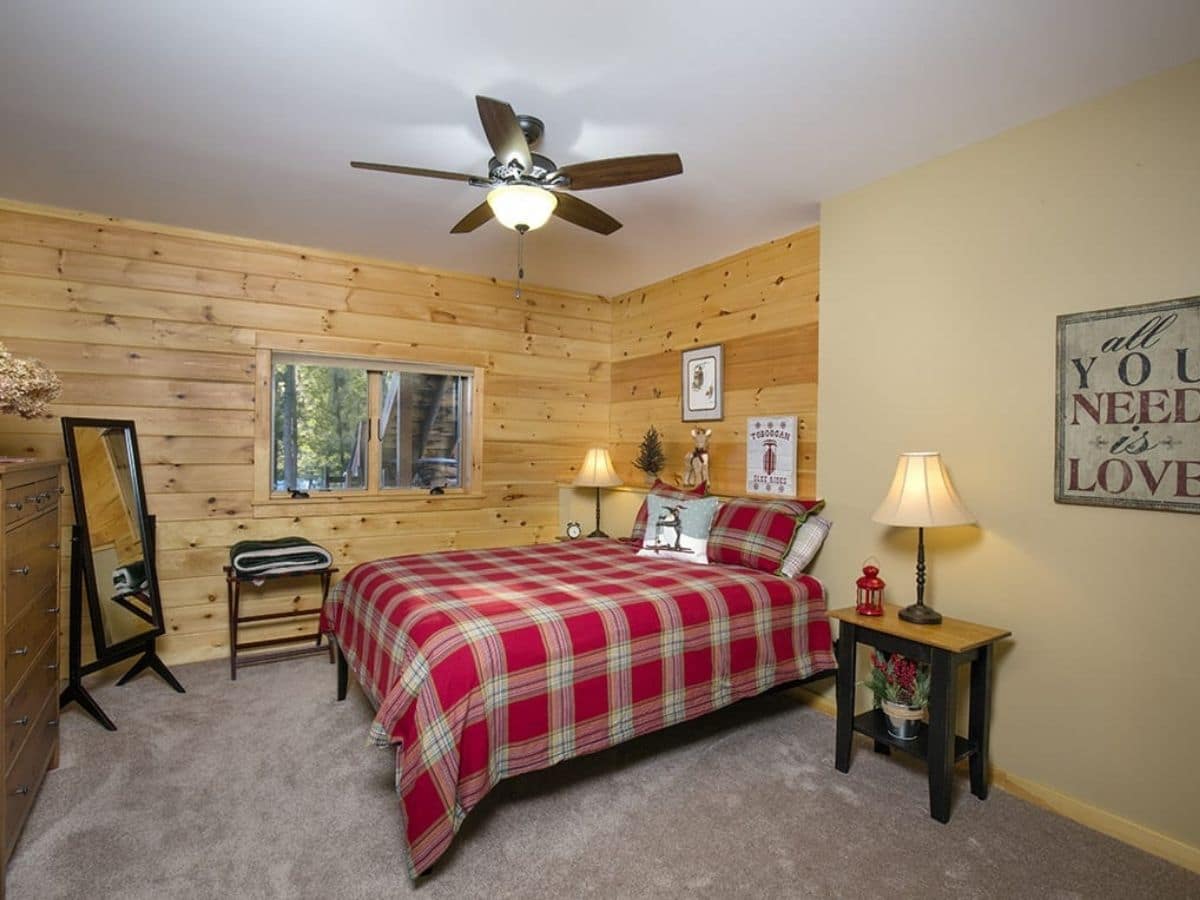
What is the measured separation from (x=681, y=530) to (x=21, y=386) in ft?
8.73

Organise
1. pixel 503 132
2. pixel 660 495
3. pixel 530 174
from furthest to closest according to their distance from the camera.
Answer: pixel 660 495
pixel 530 174
pixel 503 132

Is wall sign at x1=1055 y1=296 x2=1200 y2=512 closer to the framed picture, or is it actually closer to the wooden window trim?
the framed picture

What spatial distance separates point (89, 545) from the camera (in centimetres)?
300

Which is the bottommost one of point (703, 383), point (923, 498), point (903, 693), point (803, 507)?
point (903, 693)

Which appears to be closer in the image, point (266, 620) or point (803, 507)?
point (803, 507)

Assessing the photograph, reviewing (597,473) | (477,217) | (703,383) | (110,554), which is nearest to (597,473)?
(597,473)

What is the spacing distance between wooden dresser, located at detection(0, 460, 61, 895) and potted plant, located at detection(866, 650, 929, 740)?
8.96ft

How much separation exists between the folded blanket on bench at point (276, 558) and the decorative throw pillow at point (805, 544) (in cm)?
244

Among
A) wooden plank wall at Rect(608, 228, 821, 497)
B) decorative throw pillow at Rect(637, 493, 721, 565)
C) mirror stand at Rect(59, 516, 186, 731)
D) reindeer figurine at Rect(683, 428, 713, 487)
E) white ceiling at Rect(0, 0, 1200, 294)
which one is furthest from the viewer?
reindeer figurine at Rect(683, 428, 713, 487)

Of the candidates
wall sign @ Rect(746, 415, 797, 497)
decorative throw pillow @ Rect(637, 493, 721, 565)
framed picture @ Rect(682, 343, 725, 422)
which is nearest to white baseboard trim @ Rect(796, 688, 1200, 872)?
decorative throw pillow @ Rect(637, 493, 721, 565)

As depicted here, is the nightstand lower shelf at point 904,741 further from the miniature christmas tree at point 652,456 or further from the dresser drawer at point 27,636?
the dresser drawer at point 27,636

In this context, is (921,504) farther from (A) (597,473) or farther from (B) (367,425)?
(B) (367,425)

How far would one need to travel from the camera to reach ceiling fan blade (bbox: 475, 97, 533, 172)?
1.83 m

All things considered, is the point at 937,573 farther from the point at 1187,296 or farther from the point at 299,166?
the point at 299,166
